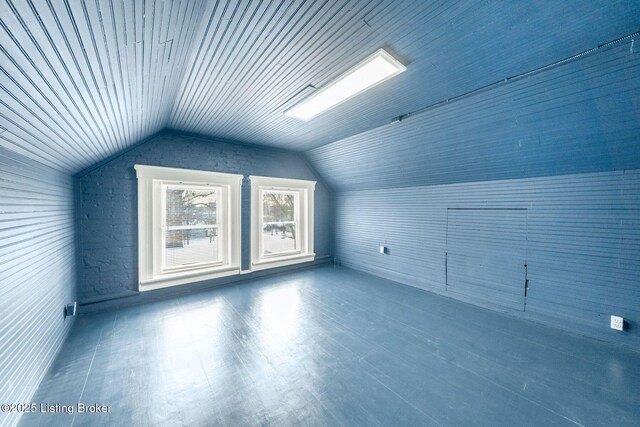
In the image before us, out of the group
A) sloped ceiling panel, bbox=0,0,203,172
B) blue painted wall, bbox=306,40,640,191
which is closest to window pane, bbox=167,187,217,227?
sloped ceiling panel, bbox=0,0,203,172

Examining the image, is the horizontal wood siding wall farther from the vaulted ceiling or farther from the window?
the window

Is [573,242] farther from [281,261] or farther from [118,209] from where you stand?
[118,209]

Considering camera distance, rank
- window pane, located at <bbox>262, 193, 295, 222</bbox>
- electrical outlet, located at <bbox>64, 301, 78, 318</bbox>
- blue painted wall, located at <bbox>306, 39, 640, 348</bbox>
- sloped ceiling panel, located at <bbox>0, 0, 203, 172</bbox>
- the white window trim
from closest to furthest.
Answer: sloped ceiling panel, located at <bbox>0, 0, 203, 172</bbox>
blue painted wall, located at <bbox>306, 39, 640, 348</bbox>
electrical outlet, located at <bbox>64, 301, 78, 318</bbox>
the white window trim
window pane, located at <bbox>262, 193, 295, 222</bbox>

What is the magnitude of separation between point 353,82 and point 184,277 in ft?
12.9

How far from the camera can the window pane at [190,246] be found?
13.5 ft

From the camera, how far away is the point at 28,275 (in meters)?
1.86

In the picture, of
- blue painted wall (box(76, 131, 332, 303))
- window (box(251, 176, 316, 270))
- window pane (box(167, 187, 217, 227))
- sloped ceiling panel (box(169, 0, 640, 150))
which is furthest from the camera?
window (box(251, 176, 316, 270))

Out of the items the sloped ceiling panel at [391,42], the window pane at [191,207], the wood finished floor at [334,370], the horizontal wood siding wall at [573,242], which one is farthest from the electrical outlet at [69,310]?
the horizontal wood siding wall at [573,242]

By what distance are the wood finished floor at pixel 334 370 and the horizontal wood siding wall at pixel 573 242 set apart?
34 cm

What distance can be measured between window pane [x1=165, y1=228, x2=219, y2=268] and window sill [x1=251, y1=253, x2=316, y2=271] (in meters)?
0.83

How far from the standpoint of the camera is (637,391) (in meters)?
2.00

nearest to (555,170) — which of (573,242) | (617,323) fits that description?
(573,242)

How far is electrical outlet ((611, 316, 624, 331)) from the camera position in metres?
2.62

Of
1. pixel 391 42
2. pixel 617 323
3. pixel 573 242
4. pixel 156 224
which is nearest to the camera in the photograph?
pixel 391 42
